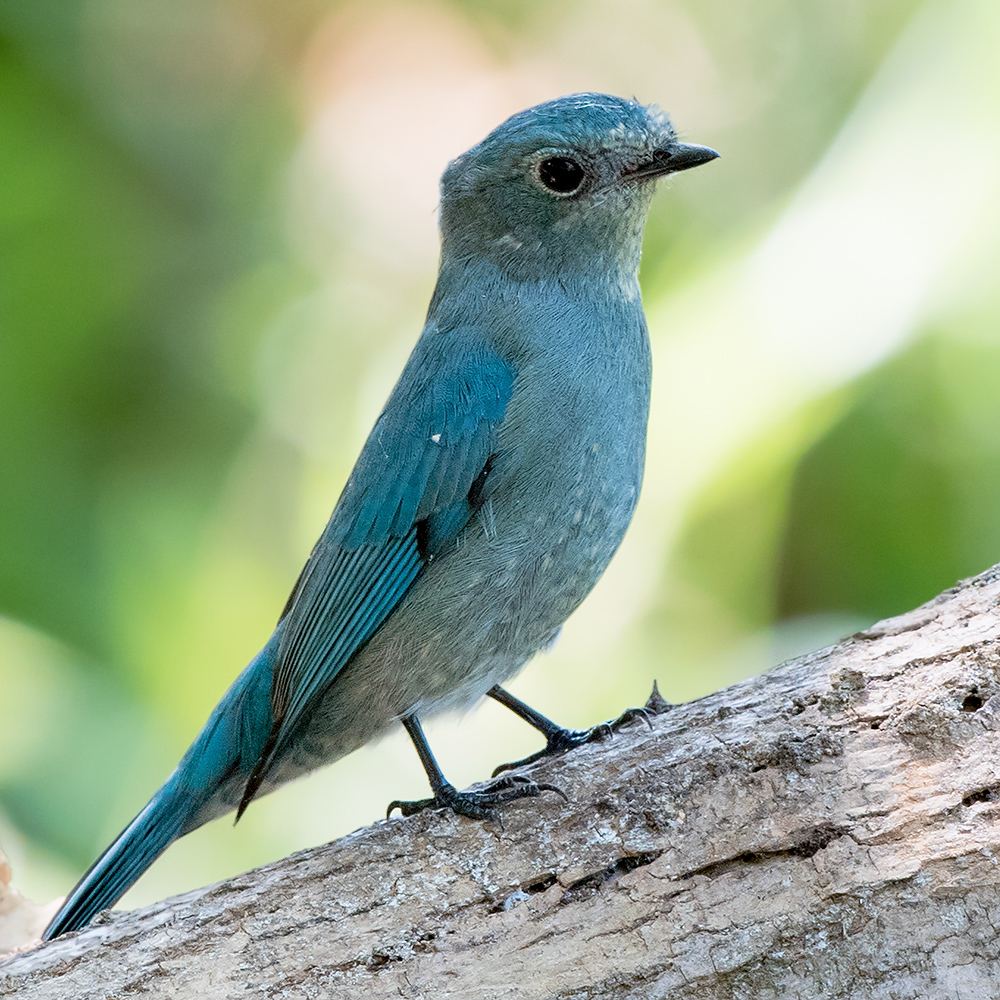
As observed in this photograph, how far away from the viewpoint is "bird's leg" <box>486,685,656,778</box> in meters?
2.95

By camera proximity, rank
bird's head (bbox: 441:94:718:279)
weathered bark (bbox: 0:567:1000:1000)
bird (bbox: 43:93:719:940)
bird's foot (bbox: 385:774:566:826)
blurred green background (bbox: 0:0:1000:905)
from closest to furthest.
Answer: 1. weathered bark (bbox: 0:567:1000:1000)
2. bird's foot (bbox: 385:774:566:826)
3. bird (bbox: 43:93:719:940)
4. bird's head (bbox: 441:94:718:279)
5. blurred green background (bbox: 0:0:1000:905)

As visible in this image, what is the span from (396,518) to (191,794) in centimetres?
90

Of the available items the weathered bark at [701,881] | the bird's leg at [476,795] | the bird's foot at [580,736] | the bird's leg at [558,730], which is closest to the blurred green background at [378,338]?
the bird's leg at [558,730]

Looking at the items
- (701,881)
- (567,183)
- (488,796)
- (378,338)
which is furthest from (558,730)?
(378,338)

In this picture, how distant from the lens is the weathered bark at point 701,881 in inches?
91.2

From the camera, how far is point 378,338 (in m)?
5.34

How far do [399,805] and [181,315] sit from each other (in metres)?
3.32

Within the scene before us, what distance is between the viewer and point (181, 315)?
558cm

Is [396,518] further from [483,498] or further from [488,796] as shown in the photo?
[488,796]

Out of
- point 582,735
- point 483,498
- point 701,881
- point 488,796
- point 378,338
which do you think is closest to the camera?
point 701,881

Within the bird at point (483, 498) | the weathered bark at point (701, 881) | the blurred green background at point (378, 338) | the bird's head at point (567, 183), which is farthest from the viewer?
the blurred green background at point (378, 338)

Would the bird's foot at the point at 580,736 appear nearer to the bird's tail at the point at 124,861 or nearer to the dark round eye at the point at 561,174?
the bird's tail at the point at 124,861

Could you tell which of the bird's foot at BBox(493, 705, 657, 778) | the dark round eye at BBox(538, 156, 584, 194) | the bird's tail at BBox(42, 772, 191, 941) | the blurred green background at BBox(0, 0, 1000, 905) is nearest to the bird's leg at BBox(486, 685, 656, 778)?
the bird's foot at BBox(493, 705, 657, 778)

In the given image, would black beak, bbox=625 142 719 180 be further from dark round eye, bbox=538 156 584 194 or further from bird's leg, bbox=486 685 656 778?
bird's leg, bbox=486 685 656 778
